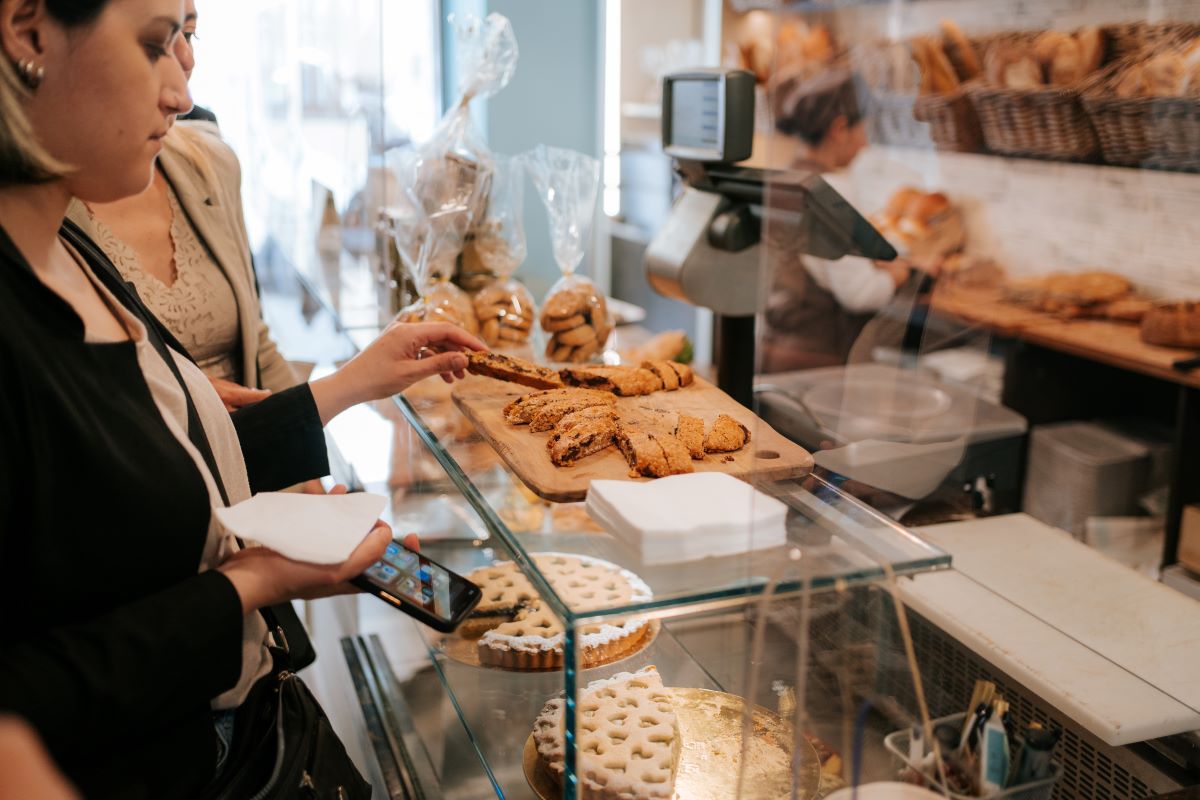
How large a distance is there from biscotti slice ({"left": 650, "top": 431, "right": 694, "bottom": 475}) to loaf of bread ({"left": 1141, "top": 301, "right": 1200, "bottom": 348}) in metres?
2.25

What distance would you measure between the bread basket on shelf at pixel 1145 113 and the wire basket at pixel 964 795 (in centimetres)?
217

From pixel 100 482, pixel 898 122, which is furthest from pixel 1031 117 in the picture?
pixel 100 482

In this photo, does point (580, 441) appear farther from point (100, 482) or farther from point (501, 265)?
point (501, 265)

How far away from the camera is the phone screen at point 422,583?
112cm

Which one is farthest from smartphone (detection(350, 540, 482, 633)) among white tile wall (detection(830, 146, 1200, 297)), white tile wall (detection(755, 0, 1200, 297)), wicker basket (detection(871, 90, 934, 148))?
wicker basket (detection(871, 90, 934, 148))

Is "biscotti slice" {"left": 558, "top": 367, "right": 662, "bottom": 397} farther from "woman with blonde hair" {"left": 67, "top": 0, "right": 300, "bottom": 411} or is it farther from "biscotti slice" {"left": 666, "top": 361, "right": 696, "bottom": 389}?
"woman with blonde hair" {"left": 67, "top": 0, "right": 300, "bottom": 411}

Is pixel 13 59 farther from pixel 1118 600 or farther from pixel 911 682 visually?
pixel 1118 600

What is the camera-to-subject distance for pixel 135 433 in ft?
3.36

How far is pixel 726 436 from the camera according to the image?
4.27 feet

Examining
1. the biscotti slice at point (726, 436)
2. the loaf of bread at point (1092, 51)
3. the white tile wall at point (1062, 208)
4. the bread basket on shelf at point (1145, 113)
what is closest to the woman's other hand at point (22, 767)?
the biscotti slice at point (726, 436)

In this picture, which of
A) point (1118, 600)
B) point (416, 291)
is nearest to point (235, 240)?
point (416, 291)

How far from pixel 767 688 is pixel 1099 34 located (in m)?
2.75

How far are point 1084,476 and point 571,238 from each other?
187cm

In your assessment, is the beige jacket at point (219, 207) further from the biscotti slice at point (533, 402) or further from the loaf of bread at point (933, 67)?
the loaf of bread at point (933, 67)
